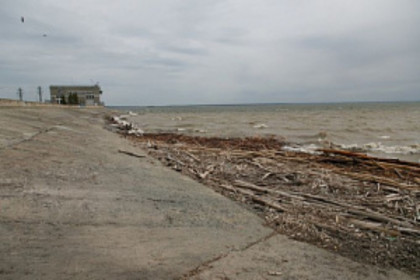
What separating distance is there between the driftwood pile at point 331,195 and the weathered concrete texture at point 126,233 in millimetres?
456

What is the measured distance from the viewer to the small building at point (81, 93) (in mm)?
88562

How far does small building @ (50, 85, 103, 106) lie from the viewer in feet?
291

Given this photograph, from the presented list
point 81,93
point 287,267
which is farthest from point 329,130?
point 81,93

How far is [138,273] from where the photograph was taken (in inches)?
118

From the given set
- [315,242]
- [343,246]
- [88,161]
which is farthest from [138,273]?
[88,161]

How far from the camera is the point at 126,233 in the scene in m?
3.86

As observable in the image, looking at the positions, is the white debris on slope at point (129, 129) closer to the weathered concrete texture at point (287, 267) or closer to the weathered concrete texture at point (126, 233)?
the weathered concrete texture at point (126, 233)

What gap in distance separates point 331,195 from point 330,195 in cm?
2

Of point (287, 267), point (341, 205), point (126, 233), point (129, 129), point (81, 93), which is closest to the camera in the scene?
point (287, 267)

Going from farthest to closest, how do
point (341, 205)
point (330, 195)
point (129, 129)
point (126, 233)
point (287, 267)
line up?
point (129, 129) < point (330, 195) < point (341, 205) < point (126, 233) < point (287, 267)

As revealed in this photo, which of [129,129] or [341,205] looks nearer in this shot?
[341,205]

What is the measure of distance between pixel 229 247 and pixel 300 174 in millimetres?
4334

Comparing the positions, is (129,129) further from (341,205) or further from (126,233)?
(126,233)

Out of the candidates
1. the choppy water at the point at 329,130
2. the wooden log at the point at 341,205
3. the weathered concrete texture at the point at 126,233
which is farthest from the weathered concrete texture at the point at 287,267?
the choppy water at the point at 329,130
